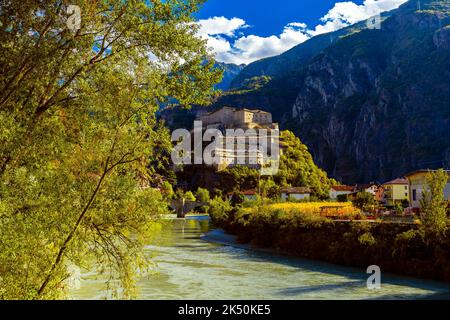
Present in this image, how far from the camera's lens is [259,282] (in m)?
25.9

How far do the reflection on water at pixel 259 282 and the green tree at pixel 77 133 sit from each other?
26.1 ft

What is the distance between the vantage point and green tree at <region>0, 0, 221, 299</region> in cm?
878

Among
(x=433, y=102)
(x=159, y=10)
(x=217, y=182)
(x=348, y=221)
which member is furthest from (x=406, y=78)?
(x=159, y=10)

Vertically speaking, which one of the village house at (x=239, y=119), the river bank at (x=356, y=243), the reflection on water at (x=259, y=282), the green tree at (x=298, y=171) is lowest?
the reflection on water at (x=259, y=282)

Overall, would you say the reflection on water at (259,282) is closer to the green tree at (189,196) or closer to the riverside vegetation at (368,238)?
the riverside vegetation at (368,238)

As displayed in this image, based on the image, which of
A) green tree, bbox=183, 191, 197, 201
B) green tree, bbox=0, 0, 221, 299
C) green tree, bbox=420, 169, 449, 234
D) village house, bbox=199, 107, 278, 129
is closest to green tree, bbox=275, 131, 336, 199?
village house, bbox=199, 107, 278, 129

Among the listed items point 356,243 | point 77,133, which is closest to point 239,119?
point 356,243

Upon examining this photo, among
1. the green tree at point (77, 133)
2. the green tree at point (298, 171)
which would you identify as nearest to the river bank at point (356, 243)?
the green tree at point (77, 133)

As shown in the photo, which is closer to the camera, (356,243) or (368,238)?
(368,238)

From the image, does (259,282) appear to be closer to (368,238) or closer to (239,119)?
(368,238)

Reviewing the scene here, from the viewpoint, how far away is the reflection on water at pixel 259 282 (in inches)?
871

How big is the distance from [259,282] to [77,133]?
18.5 m

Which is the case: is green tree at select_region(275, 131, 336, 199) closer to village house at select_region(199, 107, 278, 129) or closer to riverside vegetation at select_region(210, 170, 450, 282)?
village house at select_region(199, 107, 278, 129)

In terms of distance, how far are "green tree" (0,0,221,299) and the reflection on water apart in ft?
26.1
